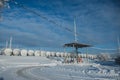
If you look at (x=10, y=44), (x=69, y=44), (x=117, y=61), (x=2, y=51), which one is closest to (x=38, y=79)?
(x=69, y=44)

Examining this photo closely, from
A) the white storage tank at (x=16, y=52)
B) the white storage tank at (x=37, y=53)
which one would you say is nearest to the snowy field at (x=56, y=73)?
the white storage tank at (x=16, y=52)

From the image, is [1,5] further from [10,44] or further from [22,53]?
[10,44]

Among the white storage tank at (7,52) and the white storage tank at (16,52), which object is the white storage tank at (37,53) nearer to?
the white storage tank at (16,52)

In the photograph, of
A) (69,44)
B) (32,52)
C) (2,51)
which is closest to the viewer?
(69,44)

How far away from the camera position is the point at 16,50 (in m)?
59.0

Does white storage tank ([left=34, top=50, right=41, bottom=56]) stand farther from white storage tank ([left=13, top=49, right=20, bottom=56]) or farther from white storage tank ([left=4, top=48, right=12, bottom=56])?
white storage tank ([left=4, top=48, right=12, bottom=56])

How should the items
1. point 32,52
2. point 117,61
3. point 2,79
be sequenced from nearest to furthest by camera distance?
point 2,79, point 117,61, point 32,52

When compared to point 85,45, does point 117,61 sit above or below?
below

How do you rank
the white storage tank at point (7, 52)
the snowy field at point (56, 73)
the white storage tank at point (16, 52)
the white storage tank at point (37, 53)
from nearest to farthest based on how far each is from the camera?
the snowy field at point (56, 73) → the white storage tank at point (7, 52) → the white storage tank at point (16, 52) → the white storage tank at point (37, 53)

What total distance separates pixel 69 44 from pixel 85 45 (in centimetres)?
358

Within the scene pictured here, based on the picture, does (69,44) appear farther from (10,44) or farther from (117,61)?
(10,44)

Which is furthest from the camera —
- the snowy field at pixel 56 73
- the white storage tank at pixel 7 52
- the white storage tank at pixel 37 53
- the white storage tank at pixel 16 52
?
the white storage tank at pixel 37 53

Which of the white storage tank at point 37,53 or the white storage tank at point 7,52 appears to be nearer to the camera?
the white storage tank at point 7,52

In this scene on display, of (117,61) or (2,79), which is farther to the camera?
(117,61)
